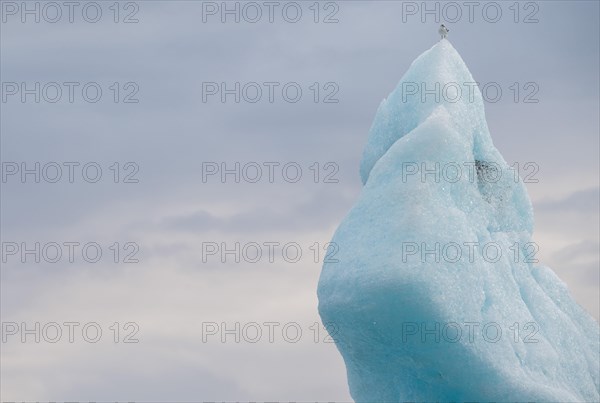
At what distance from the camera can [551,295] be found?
24.1m

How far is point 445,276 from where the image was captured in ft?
68.1

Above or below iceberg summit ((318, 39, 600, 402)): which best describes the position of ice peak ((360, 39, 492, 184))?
above

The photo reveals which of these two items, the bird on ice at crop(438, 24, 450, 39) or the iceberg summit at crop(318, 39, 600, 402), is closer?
the iceberg summit at crop(318, 39, 600, 402)

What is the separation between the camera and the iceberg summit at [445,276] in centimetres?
2078

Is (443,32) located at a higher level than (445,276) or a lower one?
higher

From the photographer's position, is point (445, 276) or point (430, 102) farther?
point (430, 102)

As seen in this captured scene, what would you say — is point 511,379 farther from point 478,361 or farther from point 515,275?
point 515,275

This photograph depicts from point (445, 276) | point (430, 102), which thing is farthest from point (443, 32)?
point (445, 276)

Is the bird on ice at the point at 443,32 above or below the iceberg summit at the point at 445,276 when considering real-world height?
above

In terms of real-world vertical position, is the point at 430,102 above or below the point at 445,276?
above

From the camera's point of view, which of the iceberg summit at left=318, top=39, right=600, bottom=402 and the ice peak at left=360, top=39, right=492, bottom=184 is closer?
the iceberg summit at left=318, top=39, right=600, bottom=402

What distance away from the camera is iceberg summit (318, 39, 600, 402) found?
20.8 m

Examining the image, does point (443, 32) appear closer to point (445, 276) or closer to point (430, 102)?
point (430, 102)

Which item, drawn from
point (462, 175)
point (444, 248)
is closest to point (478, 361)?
point (444, 248)
